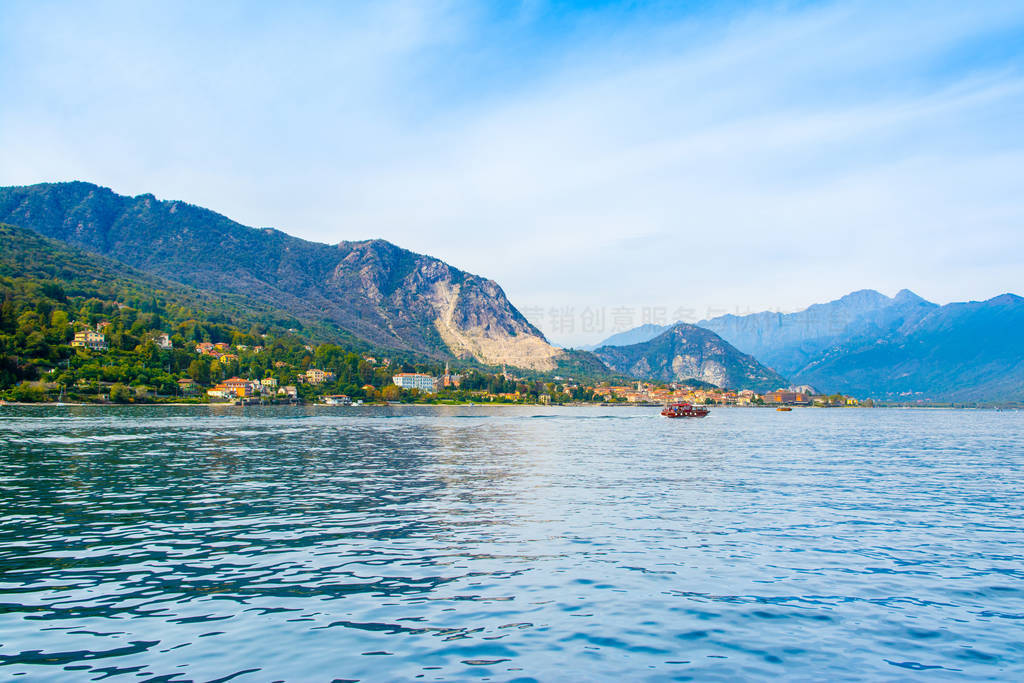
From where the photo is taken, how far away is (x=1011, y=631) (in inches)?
662

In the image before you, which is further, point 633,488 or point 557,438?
point 557,438

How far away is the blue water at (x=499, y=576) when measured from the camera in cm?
1429

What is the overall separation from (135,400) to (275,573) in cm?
18596

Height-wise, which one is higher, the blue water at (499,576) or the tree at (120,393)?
the tree at (120,393)

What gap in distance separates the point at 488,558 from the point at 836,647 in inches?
470

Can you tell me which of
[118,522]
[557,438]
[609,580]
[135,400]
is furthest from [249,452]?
[135,400]

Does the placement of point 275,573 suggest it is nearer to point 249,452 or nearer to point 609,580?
point 609,580

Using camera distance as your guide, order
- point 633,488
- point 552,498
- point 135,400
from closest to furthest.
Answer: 1. point 552,498
2. point 633,488
3. point 135,400

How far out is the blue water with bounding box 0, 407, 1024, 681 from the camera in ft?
46.9

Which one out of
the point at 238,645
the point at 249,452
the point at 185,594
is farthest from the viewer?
the point at 249,452

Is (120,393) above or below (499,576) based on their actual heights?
above

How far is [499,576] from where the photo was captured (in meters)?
21.3

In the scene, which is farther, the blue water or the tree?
the tree

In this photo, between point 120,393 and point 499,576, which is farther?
point 120,393
